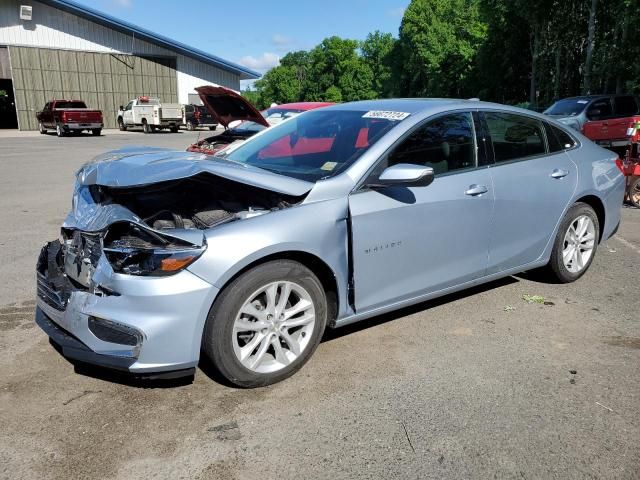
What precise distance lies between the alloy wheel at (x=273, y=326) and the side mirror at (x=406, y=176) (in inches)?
33.1

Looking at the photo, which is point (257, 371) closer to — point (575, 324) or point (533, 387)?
point (533, 387)

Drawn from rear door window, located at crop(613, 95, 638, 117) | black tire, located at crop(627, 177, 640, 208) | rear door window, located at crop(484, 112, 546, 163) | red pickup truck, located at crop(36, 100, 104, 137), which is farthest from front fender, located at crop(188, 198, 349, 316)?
red pickup truck, located at crop(36, 100, 104, 137)

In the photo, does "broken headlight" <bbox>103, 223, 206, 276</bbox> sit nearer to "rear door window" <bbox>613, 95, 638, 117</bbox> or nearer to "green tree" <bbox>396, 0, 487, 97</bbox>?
"rear door window" <bbox>613, 95, 638, 117</bbox>

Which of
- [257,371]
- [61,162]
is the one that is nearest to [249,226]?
[257,371]

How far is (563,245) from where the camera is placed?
15.6ft

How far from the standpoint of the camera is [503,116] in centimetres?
433

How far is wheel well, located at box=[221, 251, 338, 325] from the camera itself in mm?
3135

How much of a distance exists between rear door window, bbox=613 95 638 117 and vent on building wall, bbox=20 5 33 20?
33.9 m

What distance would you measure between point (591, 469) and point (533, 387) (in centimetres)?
73

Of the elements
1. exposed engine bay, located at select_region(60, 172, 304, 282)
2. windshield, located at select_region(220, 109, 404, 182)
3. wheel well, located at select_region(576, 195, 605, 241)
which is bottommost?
wheel well, located at select_region(576, 195, 605, 241)

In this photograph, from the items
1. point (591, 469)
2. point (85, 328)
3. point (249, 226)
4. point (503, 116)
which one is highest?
point (503, 116)

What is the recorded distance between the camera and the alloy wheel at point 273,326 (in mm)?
3053

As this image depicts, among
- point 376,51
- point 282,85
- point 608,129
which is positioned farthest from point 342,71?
point 608,129

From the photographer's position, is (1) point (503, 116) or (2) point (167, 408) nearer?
(2) point (167, 408)
